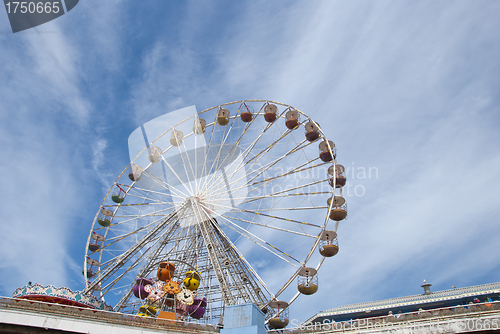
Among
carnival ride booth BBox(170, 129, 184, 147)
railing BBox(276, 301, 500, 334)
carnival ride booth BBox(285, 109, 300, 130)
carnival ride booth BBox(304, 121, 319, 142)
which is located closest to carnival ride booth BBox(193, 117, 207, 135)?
carnival ride booth BBox(170, 129, 184, 147)

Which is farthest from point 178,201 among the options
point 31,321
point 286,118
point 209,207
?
point 31,321

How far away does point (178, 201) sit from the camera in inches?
1036

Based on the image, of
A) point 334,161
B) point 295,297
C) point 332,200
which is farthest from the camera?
point 334,161

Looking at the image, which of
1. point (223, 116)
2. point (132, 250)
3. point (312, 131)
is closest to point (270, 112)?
point (312, 131)

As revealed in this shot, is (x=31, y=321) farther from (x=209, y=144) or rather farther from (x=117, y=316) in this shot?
(x=209, y=144)

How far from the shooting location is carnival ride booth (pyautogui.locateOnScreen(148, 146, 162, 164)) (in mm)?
29031

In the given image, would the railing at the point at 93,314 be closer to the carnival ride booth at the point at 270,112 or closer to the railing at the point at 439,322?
the railing at the point at 439,322

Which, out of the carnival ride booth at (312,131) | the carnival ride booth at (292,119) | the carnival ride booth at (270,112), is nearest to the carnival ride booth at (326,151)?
the carnival ride booth at (312,131)

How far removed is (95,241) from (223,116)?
14315mm

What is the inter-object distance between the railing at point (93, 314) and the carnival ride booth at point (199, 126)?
16.0 meters

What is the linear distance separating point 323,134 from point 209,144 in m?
9.07

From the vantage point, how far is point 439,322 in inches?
556

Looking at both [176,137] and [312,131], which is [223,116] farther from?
[312,131]

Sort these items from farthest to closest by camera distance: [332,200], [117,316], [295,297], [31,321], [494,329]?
[332,200] → [295,297] → [117,316] → [31,321] → [494,329]
